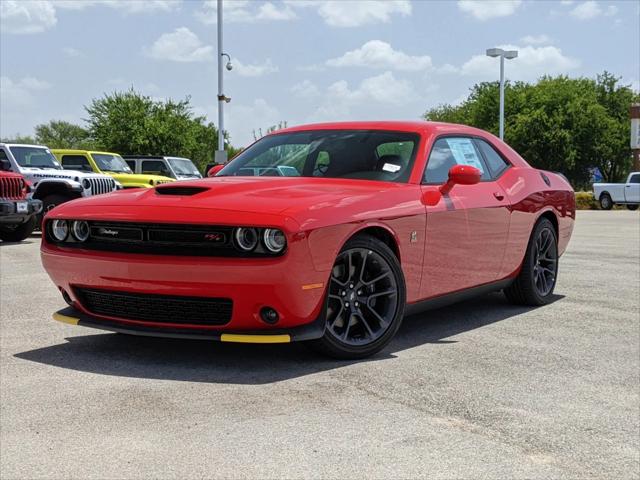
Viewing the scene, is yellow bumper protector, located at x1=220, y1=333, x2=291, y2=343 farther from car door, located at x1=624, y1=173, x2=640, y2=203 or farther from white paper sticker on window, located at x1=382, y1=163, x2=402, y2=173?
car door, located at x1=624, y1=173, x2=640, y2=203

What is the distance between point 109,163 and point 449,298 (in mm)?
17098

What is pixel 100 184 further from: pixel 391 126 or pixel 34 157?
pixel 391 126

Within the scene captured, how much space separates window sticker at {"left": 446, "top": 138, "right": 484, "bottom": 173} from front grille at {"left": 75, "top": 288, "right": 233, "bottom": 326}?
2411 mm

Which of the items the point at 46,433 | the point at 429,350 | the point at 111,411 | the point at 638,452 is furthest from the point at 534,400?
the point at 46,433

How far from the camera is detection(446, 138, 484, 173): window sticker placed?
604cm

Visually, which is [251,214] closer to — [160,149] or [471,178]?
[471,178]

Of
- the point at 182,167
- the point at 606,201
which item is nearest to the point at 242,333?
the point at 182,167

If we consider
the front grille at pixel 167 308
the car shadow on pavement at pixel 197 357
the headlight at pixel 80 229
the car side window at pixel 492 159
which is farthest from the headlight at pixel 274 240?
the car side window at pixel 492 159

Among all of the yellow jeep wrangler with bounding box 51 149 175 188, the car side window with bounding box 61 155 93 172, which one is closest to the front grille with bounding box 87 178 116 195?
the yellow jeep wrangler with bounding box 51 149 175 188

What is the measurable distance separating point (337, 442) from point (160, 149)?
1757 inches

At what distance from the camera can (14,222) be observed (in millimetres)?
13961

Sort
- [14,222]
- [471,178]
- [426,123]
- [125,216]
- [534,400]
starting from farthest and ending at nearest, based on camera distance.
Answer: [14,222] < [426,123] < [471,178] < [125,216] < [534,400]

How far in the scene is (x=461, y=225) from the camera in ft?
18.5

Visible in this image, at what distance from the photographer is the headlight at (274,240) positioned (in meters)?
4.27
